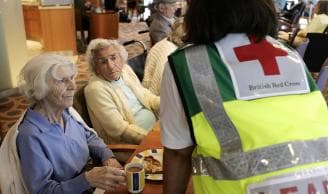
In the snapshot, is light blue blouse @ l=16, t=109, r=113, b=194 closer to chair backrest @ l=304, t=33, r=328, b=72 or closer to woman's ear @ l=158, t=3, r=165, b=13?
woman's ear @ l=158, t=3, r=165, b=13

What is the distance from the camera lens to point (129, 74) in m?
2.59

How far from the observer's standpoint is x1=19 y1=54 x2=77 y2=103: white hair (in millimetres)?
1479

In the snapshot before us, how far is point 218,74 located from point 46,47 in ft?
20.8

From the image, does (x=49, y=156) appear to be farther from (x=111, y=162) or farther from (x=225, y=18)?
(x=225, y=18)

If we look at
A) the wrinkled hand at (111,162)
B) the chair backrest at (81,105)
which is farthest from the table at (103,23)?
the wrinkled hand at (111,162)

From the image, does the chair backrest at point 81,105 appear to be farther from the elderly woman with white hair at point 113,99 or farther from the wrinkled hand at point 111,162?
the wrinkled hand at point 111,162

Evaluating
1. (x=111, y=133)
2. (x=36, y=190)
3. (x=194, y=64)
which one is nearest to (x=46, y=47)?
(x=111, y=133)

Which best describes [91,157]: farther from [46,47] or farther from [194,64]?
[46,47]

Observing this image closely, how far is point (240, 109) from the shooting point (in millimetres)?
840

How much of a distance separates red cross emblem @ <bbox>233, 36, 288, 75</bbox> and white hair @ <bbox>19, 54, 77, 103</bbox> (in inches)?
34.6

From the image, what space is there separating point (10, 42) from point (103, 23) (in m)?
3.13

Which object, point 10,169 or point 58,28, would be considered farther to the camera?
point 58,28

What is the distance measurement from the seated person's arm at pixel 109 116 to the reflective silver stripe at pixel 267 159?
1368 millimetres

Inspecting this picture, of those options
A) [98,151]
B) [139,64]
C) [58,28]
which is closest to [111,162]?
[98,151]
